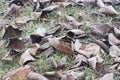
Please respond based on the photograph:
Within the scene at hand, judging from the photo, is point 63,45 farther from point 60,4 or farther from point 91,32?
point 60,4

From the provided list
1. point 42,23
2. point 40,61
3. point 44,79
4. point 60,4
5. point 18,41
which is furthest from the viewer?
point 60,4

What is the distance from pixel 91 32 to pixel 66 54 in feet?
1.18

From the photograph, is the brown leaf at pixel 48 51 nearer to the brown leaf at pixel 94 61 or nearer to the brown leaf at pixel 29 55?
the brown leaf at pixel 29 55

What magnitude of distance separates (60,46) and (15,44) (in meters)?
0.35

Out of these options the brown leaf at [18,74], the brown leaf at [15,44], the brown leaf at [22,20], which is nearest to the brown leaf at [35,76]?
the brown leaf at [18,74]

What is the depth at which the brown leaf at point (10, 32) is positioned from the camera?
2695 mm

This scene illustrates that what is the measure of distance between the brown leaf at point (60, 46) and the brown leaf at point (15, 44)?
22 centimetres

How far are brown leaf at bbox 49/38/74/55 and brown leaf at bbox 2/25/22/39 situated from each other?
1.15 ft

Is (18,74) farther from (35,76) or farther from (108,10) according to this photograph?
(108,10)

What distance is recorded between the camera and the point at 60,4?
3166 mm

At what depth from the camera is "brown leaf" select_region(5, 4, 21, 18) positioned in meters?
3.09

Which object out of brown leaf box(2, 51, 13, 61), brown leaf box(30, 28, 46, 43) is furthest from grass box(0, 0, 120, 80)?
brown leaf box(30, 28, 46, 43)

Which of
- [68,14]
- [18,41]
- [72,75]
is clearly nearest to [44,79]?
[72,75]

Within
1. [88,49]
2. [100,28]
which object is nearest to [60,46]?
A: [88,49]
